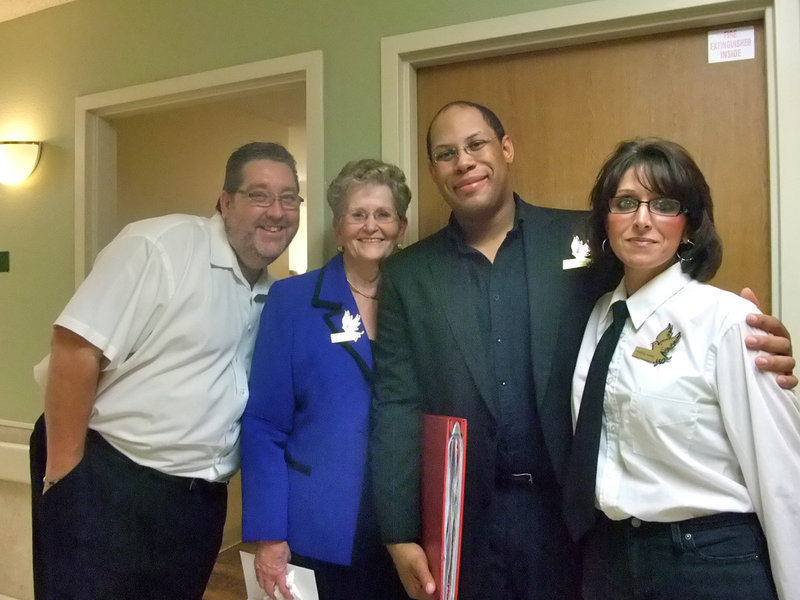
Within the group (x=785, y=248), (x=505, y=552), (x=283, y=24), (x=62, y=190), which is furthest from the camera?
(x=62, y=190)

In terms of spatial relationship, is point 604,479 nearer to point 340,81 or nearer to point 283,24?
point 340,81

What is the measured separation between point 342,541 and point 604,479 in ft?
1.99

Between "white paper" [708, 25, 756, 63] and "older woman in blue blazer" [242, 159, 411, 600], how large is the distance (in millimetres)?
955

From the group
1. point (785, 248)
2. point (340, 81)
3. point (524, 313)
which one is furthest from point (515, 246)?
point (340, 81)

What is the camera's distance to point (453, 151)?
1333 mm

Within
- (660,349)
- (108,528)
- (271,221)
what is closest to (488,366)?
(660,349)

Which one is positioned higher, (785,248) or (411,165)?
(411,165)

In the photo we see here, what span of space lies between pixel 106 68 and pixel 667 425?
2463mm

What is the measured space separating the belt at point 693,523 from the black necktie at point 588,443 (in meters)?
0.08

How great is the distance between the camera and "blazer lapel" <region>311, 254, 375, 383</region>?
1.39 m

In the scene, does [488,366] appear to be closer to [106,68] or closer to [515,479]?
[515,479]

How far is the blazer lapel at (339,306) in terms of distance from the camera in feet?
4.56

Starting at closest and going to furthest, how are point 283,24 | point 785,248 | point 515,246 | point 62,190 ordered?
point 515,246 < point 785,248 < point 283,24 < point 62,190

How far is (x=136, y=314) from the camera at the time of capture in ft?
4.59
